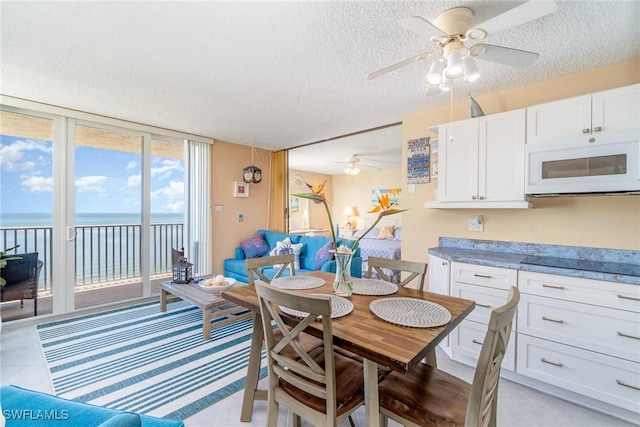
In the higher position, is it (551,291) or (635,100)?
(635,100)

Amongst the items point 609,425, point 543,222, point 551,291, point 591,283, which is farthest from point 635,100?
point 609,425

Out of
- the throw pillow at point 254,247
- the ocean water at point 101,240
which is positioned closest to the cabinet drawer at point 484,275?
the throw pillow at point 254,247

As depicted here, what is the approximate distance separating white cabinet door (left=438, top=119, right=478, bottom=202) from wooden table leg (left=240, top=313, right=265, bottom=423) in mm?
2025

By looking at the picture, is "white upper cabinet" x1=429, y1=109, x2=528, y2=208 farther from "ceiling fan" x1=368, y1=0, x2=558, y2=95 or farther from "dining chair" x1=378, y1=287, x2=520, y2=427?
"dining chair" x1=378, y1=287, x2=520, y2=427

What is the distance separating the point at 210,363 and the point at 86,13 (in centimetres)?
254

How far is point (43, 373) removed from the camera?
206cm

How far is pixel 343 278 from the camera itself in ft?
5.13

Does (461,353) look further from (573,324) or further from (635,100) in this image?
(635,100)

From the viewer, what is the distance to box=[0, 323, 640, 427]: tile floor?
163 centimetres

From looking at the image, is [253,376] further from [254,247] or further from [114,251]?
[114,251]

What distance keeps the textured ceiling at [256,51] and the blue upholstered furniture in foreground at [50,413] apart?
6.01 feet

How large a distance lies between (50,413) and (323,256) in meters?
2.80

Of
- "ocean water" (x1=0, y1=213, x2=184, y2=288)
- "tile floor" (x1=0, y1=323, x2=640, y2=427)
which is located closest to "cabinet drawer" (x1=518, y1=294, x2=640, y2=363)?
"tile floor" (x1=0, y1=323, x2=640, y2=427)

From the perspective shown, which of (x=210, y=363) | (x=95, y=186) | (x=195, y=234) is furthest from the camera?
(x=195, y=234)
